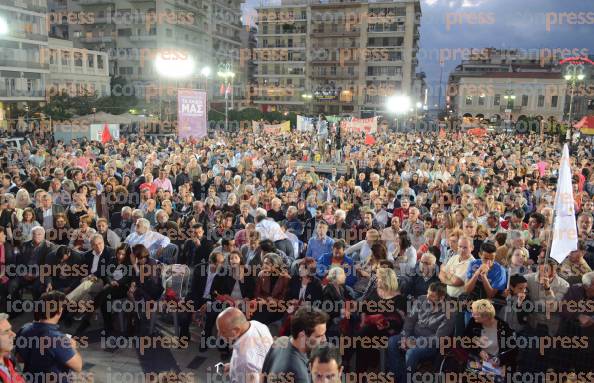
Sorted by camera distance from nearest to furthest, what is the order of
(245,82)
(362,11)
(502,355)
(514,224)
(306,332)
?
(306,332)
(502,355)
(514,224)
(362,11)
(245,82)

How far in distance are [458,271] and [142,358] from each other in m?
4.18

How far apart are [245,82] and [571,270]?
7493 centimetres

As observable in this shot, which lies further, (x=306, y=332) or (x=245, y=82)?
(x=245, y=82)

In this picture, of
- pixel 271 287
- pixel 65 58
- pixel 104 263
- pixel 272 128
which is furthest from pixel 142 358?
pixel 65 58

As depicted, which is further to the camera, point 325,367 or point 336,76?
point 336,76

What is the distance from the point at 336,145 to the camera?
19.8 meters

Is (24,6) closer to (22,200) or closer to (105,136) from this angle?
(105,136)

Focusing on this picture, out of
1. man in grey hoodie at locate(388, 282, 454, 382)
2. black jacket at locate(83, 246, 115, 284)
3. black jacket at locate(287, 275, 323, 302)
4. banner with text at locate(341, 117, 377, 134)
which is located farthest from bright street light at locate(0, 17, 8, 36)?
man in grey hoodie at locate(388, 282, 454, 382)

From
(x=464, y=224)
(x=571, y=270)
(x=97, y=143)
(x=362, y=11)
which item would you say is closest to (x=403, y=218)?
(x=464, y=224)

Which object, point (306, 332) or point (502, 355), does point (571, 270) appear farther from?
point (306, 332)

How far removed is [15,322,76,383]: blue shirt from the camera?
13.2ft

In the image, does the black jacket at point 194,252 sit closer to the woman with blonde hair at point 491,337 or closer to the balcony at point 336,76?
the woman with blonde hair at point 491,337

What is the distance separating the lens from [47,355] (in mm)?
4035

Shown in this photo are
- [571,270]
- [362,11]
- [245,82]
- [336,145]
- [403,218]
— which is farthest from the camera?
[245,82]
